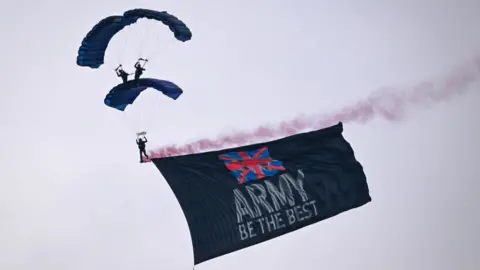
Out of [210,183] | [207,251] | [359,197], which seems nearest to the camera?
[207,251]

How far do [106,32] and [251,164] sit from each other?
13.7ft

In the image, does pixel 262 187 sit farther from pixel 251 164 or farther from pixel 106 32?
pixel 106 32

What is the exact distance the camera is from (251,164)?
19.3 m

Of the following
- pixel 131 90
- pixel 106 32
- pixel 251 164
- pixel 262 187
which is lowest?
pixel 262 187

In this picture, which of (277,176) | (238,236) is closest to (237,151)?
(277,176)

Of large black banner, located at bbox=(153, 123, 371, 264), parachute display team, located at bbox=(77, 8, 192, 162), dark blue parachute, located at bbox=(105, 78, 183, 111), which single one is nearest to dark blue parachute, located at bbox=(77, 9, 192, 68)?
parachute display team, located at bbox=(77, 8, 192, 162)

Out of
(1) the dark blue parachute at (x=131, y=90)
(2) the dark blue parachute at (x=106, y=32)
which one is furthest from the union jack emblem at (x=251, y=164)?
(2) the dark blue parachute at (x=106, y=32)

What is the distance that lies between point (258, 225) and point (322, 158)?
263cm

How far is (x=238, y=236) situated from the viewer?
59.0ft

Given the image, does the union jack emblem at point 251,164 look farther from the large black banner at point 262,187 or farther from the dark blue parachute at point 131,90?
the dark blue parachute at point 131,90

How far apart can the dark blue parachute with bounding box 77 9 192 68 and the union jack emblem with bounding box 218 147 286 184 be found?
108 inches

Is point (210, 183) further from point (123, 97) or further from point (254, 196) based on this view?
point (123, 97)

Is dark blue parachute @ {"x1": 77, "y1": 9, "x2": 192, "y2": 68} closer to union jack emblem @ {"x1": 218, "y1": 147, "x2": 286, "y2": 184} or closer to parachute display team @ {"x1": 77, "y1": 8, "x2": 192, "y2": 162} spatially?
parachute display team @ {"x1": 77, "y1": 8, "x2": 192, "y2": 162}

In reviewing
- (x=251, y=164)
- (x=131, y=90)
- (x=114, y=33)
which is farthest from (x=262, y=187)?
(x=114, y=33)
